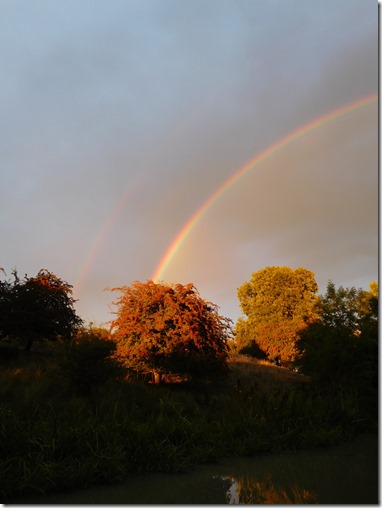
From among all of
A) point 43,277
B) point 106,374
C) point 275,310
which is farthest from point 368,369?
point 275,310

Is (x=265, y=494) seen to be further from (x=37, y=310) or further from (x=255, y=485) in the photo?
(x=37, y=310)

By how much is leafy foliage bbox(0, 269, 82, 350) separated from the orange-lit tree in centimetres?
568

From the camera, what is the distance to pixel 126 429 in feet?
27.2

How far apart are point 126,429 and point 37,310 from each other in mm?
14585

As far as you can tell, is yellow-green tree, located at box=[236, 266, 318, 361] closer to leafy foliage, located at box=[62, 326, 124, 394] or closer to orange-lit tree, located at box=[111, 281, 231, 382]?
orange-lit tree, located at box=[111, 281, 231, 382]

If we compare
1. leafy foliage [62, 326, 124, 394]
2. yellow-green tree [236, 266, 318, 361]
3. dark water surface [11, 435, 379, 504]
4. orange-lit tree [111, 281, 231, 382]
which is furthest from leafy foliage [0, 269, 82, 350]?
yellow-green tree [236, 266, 318, 361]

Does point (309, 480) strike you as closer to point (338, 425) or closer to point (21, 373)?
point (338, 425)

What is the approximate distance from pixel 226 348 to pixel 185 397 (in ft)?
15.2

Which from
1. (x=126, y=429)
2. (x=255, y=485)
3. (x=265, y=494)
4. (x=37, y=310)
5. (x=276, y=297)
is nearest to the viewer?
(x=265, y=494)

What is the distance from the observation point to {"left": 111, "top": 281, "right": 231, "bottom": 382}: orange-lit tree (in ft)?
53.3

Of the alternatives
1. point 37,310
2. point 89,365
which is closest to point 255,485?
point 89,365

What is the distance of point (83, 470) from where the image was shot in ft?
21.5

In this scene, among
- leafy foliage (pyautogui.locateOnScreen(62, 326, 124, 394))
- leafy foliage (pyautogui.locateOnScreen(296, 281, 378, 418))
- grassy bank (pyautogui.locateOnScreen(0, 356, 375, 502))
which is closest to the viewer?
grassy bank (pyautogui.locateOnScreen(0, 356, 375, 502))

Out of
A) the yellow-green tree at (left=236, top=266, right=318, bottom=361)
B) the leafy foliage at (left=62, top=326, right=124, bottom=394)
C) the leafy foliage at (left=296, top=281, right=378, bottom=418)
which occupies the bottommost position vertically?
the leafy foliage at (left=62, top=326, right=124, bottom=394)
